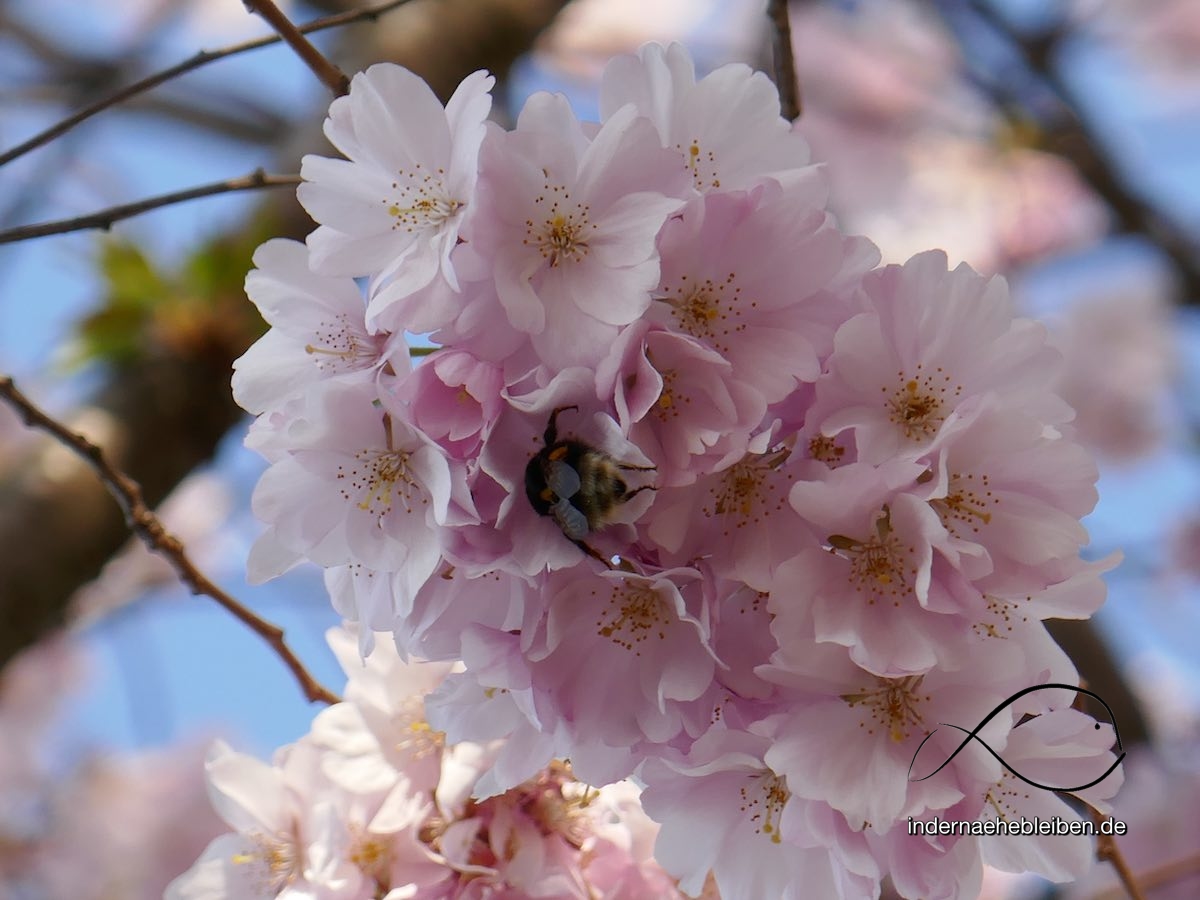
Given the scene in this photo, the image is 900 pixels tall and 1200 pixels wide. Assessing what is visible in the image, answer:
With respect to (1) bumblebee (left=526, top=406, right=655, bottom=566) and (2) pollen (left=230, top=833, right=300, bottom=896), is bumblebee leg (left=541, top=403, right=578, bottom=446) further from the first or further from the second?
(2) pollen (left=230, top=833, right=300, bottom=896)

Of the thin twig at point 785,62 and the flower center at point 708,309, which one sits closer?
the flower center at point 708,309

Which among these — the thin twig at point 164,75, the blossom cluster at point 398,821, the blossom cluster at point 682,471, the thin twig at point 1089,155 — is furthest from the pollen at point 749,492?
the thin twig at point 1089,155

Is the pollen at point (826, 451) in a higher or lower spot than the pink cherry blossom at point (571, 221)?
lower

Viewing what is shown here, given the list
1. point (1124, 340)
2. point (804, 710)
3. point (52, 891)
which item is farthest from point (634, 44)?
point (804, 710)

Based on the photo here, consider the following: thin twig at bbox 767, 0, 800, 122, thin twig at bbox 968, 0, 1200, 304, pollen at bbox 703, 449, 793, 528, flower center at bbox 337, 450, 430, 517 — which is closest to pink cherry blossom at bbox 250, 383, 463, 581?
flower center at bbox 337, 450, 430, 517

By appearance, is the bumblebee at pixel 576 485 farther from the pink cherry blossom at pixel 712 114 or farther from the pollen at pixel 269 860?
the pollen at pixel 269 860

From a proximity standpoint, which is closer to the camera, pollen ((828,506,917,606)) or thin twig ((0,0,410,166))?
pollen ((828,506,917,606))

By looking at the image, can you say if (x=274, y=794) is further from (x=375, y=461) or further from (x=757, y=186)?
(x=757, y=186)
